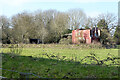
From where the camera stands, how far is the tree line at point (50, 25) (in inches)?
1001

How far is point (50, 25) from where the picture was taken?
31719 millimetres

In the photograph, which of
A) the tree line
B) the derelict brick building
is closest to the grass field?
the tree line

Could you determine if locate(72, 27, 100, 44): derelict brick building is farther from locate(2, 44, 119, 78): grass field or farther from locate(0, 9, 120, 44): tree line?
locate(2, 44, 119, 78): grass field

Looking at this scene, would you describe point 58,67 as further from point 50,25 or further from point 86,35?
point 50,25

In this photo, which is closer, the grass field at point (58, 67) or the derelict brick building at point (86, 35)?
the grass field at point (58, 67)

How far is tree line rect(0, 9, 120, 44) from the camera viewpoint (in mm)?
25438

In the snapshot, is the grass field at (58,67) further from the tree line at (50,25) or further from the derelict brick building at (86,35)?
the derelict brick building at (86,35)

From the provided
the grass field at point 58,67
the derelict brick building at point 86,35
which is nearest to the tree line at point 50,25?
the derelict brick building at point 86,35

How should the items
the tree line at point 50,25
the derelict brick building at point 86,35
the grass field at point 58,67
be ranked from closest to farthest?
the grass field at point 58,67 < the tree line at point 50,25 < the derelict brick building at point 86,35

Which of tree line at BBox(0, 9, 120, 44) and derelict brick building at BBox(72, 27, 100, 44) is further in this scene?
derelict brick building at BBox(72, 27, 100, 44)

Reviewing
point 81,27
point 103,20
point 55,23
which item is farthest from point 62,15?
point 103,20

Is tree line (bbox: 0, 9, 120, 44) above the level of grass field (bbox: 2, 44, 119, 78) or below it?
above

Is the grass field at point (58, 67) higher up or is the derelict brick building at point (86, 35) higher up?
the derelict brick building at point (86, 35)

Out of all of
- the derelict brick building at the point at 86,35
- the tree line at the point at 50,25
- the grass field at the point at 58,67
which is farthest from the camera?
the derelict brick building at the point at 86,35
